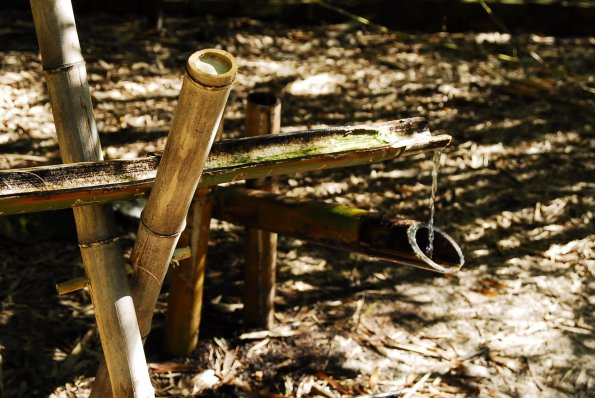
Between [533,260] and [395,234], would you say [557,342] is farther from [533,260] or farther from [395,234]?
[395,234]

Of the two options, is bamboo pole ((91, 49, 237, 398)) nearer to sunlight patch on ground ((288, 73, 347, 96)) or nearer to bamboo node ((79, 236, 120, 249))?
bamboo node ((79, 236, 120, 249))

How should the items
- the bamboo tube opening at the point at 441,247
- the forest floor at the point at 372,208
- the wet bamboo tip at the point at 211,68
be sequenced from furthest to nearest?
1. the forest floor at the point at 372,208
2. the bamboo tube opening at the point at 441,247
3. the wet bamboo tip at the point at 211,68

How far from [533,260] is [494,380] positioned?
1.14 m

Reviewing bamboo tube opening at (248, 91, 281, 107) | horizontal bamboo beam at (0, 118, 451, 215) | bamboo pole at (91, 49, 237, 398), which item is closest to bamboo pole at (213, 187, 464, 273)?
horizontal bamboo beam at (0, 118, 451, 215)

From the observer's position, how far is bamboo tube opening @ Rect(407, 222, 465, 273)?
2746 mm

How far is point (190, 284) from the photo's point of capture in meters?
3.32

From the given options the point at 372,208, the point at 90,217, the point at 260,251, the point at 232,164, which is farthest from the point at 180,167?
the point at 372,208

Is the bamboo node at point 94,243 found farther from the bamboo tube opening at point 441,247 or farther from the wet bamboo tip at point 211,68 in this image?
the bamboo tube opening at point 441,247

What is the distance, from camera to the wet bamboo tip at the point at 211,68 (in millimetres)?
1778

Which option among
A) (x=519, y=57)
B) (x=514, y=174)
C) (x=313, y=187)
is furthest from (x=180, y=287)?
(x=519, y=57)

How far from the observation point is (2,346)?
338 cm

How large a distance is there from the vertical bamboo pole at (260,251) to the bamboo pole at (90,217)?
1.00 metres

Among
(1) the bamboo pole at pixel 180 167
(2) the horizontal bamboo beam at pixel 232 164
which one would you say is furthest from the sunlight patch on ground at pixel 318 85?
(1) the bamboo pole at pixel 180 167

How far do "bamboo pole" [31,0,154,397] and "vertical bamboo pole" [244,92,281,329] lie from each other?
1.00 m
